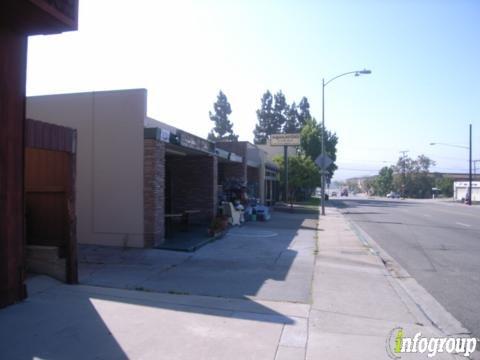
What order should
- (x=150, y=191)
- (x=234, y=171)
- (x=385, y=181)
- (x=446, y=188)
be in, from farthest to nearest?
(x=385, y=181)
(x=446, y=188)
(x=234, y=171)
(x=150, y=191)

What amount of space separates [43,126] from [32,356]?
3.58 meters

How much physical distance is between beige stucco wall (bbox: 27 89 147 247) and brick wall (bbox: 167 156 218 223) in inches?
210

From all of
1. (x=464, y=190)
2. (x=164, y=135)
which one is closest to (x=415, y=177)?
(x=464, y=190)

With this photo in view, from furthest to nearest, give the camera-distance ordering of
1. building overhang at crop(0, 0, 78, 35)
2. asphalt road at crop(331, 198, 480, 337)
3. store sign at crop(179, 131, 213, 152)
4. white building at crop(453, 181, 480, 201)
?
white building at crop(453, 181, 480, 201), store sign at crop(179, 131, 213, 152), asphalt road at crop(331, 198, 480, 337), building overhang at crop(0, 0, 78, 35)

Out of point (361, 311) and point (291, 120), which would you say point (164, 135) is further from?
point (291, 120)

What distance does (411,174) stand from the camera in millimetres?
104750

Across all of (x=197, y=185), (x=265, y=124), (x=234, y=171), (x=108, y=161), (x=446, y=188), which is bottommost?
(x=197, y=185)

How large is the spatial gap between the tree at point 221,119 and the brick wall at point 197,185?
201ft

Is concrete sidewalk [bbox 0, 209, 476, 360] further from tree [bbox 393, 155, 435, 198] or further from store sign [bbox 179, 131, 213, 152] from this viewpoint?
tree [bbox 393, 155, 435, 198]

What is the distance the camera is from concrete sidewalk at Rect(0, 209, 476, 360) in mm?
4711

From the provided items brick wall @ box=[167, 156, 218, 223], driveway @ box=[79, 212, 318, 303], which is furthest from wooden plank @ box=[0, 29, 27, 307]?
brick wall @ box=[167, 156, 218, 223]

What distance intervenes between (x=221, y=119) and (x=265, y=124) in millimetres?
11187

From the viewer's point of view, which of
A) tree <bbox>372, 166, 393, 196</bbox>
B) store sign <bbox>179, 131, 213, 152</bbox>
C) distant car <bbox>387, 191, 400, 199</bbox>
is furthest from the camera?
tree <bbox>372, 166, 393, 196</bbox>

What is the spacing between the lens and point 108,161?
11.5 metres
